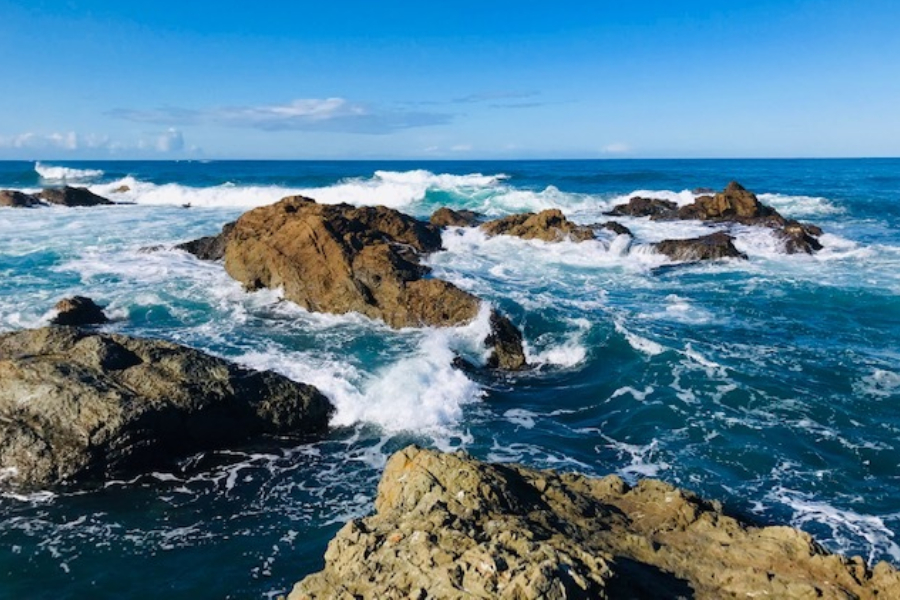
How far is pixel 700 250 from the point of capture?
23.1 meters

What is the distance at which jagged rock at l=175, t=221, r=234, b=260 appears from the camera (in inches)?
827

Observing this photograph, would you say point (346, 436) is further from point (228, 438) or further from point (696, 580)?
point (696, 580)

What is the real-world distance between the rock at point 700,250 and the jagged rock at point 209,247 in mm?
15578

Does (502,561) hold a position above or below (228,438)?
above

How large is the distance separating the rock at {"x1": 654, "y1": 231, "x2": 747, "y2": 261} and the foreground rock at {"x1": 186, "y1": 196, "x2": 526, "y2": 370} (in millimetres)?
10537

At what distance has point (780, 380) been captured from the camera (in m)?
11.8

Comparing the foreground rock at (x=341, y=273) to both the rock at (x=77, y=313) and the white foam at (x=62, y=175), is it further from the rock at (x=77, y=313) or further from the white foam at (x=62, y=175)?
the white foam at (x=62, y=175)

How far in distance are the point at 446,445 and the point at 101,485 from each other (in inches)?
177

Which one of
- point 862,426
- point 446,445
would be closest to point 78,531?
point 446,445

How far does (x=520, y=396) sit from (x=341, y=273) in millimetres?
6343

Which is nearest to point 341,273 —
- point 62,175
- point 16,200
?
point 16,200

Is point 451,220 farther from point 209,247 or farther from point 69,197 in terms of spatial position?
point 69,197

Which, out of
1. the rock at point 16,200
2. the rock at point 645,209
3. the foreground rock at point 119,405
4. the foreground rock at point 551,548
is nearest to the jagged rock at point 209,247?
the foreground rock at point 119,405

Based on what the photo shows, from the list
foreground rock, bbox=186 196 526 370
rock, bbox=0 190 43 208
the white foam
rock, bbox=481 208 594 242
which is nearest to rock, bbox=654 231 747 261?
rock, bbox=481 208 594 242
